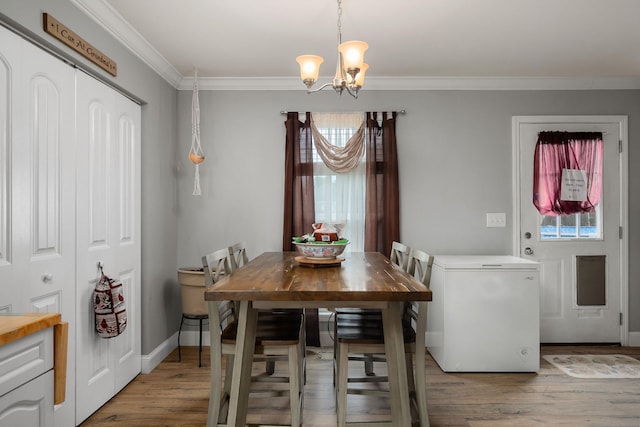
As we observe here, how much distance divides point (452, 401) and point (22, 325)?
238cm

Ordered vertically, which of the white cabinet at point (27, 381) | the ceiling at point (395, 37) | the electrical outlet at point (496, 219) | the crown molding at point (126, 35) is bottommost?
the white cabinet at point (27, 381)

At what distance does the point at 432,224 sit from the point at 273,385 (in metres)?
1.97

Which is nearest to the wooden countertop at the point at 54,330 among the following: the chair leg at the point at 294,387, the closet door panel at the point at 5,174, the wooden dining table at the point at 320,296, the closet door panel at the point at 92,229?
the wooden dining table at the point at 320,296

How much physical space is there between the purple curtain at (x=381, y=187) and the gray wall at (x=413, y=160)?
0.12 m

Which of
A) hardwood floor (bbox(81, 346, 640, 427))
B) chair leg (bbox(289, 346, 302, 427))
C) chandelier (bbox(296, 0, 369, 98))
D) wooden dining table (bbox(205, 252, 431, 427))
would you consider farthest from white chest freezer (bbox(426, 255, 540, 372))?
chandelier (bbox(296, 0, 369, 98))

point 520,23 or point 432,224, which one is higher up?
point 520,23

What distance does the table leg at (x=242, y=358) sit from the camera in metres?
1.85

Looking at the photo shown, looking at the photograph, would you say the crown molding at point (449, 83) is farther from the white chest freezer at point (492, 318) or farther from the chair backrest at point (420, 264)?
the chair backrest at point (420, 264)

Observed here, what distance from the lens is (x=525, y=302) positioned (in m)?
3.01

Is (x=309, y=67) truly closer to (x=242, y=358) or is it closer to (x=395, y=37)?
(x=395, y=37)

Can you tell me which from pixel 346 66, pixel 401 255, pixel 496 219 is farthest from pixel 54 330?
pixel 496 219

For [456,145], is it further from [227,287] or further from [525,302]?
[227,287]

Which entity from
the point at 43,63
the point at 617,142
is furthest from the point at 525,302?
the point at 43,63

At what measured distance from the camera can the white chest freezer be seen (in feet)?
9.84
